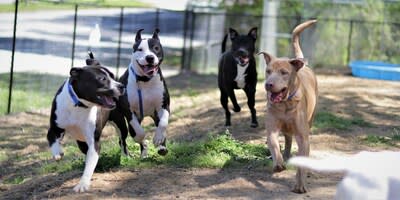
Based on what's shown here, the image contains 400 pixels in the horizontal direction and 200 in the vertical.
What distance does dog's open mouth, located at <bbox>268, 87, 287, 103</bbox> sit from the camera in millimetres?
6576

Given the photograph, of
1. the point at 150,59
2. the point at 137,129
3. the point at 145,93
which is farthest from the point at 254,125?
the point at 150,59

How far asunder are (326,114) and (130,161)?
440 cm

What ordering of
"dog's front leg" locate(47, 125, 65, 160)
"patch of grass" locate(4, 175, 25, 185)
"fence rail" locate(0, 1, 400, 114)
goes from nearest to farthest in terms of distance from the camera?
"dog's front leg" locate(47, 125, 65, 160) < "patch of grass" locate(4, 175, 25, 185) < "fence rail" locate(0, 1, 400, 114)

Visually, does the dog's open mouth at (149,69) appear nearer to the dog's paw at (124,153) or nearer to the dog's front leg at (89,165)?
the dog's paw at (124,153)

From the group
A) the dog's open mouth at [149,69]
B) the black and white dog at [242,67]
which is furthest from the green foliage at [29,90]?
the dog's open mouth at [149,69]

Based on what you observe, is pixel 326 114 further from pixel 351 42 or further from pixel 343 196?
pixel 351 42

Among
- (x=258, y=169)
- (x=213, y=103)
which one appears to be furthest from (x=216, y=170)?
(x=213, y=103)

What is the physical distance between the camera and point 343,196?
10.5ft

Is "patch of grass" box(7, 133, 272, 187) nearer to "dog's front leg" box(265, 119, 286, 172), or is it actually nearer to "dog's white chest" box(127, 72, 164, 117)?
"dog's white chest" box(127, 72, 164, 117)

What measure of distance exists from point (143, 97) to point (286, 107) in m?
1.92

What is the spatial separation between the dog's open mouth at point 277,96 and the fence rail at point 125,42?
7.33m

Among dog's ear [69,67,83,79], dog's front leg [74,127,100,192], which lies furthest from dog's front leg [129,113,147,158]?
dog's ear [69,67,83,79]

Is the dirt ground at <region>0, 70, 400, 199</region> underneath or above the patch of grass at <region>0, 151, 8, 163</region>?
above

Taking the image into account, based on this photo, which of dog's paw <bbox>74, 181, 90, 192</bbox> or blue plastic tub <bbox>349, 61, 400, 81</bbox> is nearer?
dog's paw <bbox>74, 181, 90, 192</bbox>
